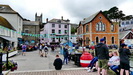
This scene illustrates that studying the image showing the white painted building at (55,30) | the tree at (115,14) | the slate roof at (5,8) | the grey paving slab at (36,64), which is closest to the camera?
the grey paving slab at (36,64)

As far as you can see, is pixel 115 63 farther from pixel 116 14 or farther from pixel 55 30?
pixel 116 14

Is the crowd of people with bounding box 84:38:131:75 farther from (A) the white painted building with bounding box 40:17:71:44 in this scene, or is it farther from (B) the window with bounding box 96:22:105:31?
(A) the white painted building with bounding box 40:17:71:44

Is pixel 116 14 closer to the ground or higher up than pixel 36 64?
higher up

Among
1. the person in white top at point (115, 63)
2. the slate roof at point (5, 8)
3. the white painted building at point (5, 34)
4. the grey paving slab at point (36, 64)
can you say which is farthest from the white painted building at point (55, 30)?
the person in white top at point (115, 63)

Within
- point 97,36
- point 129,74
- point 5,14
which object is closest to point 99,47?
point 129,74

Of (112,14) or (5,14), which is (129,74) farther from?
(112,14)

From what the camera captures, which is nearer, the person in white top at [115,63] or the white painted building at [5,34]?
the person in white top at [115,63]

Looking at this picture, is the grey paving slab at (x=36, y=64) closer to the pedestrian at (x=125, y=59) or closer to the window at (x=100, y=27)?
the pedestrian at (x=125, y=59)

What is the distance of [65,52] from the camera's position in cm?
1141

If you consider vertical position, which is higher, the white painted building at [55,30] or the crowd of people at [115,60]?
the white painted building at [55,30]

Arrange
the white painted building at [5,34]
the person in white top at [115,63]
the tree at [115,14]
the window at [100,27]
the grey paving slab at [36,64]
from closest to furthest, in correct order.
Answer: the person in white top at [115,63], the grey paving slab at [36,64], the white painted building at [5,34], the window at [100,27], the tree at [115,14]

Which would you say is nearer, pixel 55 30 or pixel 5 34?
pixel 5 34

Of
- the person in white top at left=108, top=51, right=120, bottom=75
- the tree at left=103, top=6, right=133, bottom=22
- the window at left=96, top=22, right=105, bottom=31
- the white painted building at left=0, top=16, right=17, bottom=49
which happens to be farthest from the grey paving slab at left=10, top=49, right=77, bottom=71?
the tree at left=103, top=6, right=133, bottom=22

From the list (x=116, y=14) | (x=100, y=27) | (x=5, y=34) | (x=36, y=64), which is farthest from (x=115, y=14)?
(x=36, y=64)
